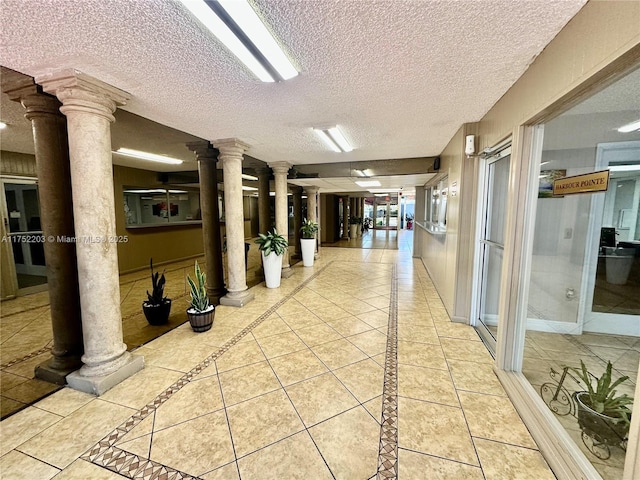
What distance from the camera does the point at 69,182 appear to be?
2.26 m

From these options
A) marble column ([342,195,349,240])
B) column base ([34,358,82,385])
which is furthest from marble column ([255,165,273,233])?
marble column ([342,195,349,240])

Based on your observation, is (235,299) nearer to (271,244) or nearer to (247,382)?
(271,244)

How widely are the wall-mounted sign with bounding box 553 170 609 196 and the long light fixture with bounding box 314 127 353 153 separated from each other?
7.70 ft

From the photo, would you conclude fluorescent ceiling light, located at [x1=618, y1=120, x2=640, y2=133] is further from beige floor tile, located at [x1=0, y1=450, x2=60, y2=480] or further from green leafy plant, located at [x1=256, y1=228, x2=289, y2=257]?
beige floor tile, located at [x1=0, y1=450, x2=60, y2=480]

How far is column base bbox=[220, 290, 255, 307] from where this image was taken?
407 centimetres

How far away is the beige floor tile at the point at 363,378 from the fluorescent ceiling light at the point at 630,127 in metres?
3.24

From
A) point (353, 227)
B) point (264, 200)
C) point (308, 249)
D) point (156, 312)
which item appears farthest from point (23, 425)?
point (353, 227)

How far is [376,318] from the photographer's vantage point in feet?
11.7

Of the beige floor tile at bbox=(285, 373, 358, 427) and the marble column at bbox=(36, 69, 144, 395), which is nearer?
the beige floor tile at bbox=(285, 373, 358, 427)

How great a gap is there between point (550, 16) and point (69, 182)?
→ 3618mm

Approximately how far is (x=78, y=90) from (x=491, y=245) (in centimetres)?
403

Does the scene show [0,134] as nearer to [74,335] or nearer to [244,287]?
[74,335]

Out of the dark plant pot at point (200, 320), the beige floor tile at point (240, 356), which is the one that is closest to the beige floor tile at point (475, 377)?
the beige floor tile at point (240, 356)

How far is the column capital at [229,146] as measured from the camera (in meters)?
3.82
